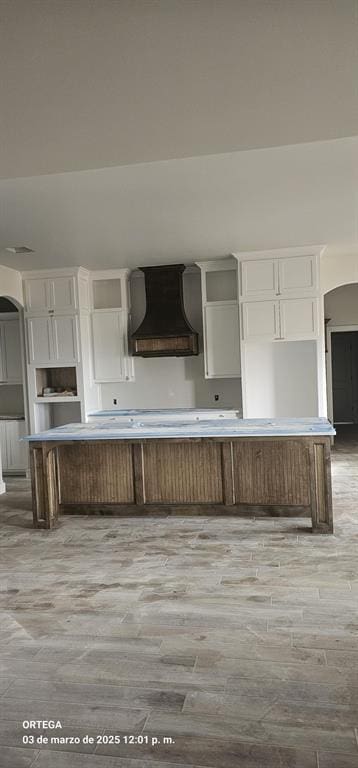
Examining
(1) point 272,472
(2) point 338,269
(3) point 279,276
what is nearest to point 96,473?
(1) point 272,472

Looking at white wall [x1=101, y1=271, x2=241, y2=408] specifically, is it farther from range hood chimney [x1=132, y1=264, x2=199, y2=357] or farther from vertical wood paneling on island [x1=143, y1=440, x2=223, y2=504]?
vertical wood paneling on island [x1=143, y1=440, x2=223, y2=504]

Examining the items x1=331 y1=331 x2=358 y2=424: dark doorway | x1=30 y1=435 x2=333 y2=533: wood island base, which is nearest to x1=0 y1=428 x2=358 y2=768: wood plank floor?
x1=30 y1=435 x2=333 y2=533: wood island base

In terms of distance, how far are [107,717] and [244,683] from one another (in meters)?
0.58

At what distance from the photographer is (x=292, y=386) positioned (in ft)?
22.0

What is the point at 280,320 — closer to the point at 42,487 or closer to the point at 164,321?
the point at 164,321

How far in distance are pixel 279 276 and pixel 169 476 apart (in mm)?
2796

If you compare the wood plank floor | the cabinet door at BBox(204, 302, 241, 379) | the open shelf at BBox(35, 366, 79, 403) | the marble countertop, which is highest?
the cabinet door at BBox(204, 302, 241, 379)

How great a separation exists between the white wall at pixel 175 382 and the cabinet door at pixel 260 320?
33.9 inches

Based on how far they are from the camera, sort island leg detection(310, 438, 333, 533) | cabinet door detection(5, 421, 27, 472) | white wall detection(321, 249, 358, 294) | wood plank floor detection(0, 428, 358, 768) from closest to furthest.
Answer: wood plank floor detection(0, 428, 358, 768)
island leg detection(310, 438, 333, 533)
white wall detection(321, 249, 358, 294)
cabinet door detection(5, 421, 27, 472)

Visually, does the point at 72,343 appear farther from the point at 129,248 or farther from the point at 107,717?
the point at 107,717

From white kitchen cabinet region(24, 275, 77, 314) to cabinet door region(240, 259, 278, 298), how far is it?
83.6 inches

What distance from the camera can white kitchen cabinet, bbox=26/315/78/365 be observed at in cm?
668

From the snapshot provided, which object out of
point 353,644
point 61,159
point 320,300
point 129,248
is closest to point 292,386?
point 320,300

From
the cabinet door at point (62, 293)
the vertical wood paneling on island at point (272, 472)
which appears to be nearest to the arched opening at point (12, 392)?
the cabinet door at point (62, 293)
